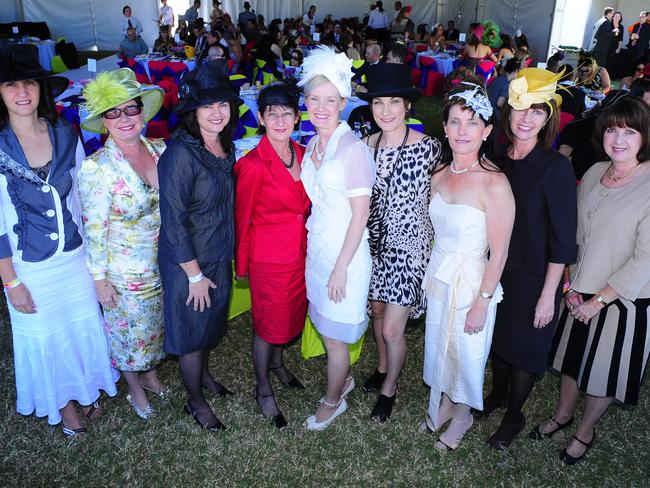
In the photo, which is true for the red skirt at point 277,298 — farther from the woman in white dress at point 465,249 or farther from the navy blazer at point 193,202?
the woman in white dress at point 465,249

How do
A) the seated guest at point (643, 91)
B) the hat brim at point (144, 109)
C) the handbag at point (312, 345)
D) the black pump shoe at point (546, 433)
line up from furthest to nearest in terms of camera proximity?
the seated guest at point (643, 91), the handbag at point (312, 345), the black pump shoe at point (546, 433), the hat brim at point (144, 109)

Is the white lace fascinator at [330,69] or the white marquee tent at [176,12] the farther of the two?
the white marquee tent at [176,12]

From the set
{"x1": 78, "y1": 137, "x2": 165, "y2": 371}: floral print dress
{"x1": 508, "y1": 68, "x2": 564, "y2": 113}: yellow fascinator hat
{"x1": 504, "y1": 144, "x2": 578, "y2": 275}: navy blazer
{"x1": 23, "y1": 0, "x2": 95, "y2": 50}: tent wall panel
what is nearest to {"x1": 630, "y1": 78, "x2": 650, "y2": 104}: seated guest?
{"x1": 508, "y1": 68, "x2": 564, "y2": 113}: yellow fascinator hat

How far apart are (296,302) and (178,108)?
3.64 ft

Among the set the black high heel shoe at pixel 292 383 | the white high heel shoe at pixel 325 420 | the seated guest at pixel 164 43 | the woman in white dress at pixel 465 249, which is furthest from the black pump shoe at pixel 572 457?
the seated guest at pixel 164 43

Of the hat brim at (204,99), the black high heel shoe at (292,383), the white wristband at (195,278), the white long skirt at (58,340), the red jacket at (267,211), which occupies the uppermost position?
the hat brim at (204,99)

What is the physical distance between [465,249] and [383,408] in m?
1.17

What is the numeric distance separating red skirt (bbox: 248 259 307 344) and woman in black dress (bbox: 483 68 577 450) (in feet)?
3.28

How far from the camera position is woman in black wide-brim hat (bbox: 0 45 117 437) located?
7.61 feet

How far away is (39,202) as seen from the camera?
2.37 metres

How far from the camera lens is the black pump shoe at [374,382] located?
3205mm

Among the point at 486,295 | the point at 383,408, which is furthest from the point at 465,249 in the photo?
the point at 383,408

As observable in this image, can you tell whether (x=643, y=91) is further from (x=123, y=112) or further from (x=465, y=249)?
(x=123, y=112)

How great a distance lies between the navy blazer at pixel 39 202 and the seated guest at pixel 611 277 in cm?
237
